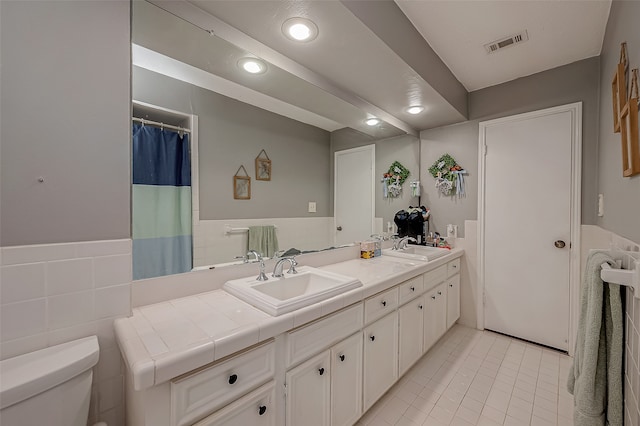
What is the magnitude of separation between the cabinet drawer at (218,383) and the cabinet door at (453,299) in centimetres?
207

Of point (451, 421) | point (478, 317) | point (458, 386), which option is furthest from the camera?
point (478, 317)

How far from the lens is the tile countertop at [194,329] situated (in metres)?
0.75

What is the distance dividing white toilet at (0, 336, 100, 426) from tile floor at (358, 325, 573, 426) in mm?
1425

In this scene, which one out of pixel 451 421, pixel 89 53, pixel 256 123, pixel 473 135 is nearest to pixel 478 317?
pixel 451 421

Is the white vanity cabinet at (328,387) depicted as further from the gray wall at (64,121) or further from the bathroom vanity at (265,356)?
the gray wall at (64,121)

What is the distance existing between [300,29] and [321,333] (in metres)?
1.55

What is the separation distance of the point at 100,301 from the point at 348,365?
1.14m

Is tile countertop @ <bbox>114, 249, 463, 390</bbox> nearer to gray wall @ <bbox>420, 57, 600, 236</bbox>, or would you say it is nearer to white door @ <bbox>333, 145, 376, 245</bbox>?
white door @ <bbox>333, 145, 376, 245</bbox>

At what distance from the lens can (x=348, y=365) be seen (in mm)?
Result: 1370

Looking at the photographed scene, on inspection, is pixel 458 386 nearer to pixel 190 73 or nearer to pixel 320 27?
pixel 320 27

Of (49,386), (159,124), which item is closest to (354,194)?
(159,124)

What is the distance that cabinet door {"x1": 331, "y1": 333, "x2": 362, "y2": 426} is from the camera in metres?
1.30

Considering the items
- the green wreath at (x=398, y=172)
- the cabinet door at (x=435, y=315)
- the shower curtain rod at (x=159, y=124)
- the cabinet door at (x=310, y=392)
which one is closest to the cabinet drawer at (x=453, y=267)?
the cabinet door at (x=435, y=315)

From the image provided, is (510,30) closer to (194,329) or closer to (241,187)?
(241,187)
